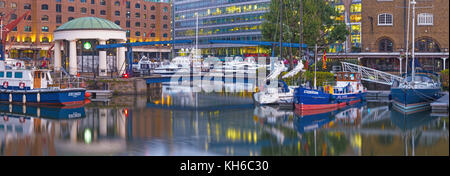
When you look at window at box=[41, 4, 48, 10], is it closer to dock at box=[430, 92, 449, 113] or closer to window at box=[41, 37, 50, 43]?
window at box=[41, 37, 50, 43]

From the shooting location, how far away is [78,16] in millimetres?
121688

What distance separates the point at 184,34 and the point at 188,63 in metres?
77.4

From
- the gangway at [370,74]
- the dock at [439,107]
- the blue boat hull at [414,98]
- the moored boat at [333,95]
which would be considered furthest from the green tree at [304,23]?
the dock at [439,107]

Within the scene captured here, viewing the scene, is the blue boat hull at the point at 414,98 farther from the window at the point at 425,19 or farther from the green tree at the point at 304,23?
the window at the point at 425,19

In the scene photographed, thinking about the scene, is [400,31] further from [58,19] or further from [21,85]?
[58,19]

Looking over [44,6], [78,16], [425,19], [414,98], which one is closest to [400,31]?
[425,19]

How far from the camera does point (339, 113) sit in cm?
5022

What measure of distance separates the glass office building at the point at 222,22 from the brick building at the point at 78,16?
11216mm

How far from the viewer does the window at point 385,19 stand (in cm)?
8075

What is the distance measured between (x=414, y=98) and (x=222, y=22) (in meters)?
107
